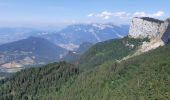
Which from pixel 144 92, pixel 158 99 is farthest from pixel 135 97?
pixel 158 99

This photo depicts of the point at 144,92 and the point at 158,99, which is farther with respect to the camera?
the point at 144,92

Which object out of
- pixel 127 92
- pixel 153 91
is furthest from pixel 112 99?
pixel 153 91

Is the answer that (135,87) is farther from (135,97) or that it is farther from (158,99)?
(158,99)

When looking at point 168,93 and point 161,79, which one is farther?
point 161,79

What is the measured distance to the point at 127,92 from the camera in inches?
7830

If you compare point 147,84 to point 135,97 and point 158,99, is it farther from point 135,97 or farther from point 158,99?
point 158,99

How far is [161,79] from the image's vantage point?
7672 inches

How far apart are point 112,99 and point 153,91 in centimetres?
2270

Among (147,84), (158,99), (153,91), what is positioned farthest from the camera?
(147,84)

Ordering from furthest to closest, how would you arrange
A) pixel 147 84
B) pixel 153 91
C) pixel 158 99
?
pixel 147 84 < pixel 153 91 < pixel 158 99

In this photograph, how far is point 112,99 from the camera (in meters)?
199

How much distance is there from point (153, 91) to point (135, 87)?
55.5 feet

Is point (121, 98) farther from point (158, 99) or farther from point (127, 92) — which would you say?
point (158, 99)

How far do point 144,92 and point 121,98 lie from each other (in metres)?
10.8
